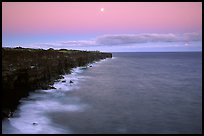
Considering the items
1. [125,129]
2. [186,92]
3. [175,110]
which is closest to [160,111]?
[175,110]

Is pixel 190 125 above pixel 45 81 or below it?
below

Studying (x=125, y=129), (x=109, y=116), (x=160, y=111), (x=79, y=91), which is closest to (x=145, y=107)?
(x=160, y=111)

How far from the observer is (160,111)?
23.9 meters

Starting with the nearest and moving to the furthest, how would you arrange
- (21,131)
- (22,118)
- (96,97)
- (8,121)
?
(21,131) < (8,121) < (22,118) < (96,97)

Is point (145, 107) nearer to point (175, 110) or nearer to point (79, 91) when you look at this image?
point (175, 110)

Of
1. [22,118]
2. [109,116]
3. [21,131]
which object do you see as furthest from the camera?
[109,116]

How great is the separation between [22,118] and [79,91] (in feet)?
47.0

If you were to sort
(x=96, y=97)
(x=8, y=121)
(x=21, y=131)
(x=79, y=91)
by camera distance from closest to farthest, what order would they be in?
1. (x=21, y=131)
2. (x=8, y=121)
3. (x=96, y=97)
4. (x=79, y=91)

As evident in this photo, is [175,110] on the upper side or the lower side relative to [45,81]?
lower

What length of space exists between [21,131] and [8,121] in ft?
6.52

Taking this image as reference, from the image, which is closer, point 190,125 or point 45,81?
point 190,125

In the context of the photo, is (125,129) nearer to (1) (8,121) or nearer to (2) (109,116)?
(2) (109,116)

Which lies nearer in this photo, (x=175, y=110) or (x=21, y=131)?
(x=21, y=131)

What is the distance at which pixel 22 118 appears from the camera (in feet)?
64.1
